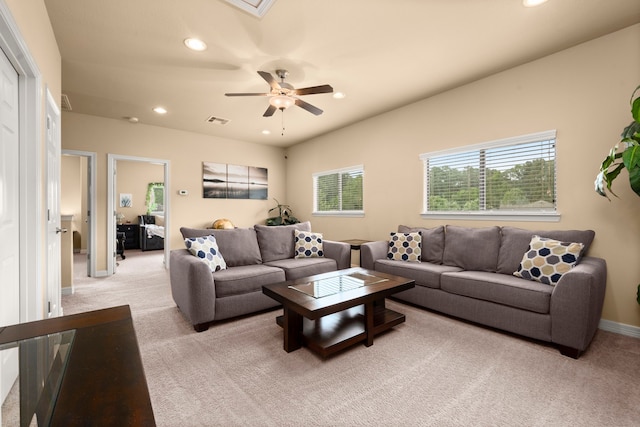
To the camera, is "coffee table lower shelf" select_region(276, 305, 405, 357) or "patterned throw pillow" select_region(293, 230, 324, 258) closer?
"coffee table lower shelf" select_region(276, 305, 405, 357)

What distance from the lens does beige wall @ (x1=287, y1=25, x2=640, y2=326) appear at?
258cm

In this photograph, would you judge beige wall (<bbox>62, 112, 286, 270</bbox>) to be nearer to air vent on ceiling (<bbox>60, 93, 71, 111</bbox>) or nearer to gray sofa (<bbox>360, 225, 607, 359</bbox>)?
air vent on ceiling (<bbox>60, 93, 71, 111</bbox>)

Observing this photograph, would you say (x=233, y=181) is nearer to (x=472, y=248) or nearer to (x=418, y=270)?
(x=418, y=270)

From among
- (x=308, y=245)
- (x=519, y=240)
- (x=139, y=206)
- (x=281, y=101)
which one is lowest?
(x=308, y=245)

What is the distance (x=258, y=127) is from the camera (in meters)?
5.43

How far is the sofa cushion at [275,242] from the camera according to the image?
12.3 feet

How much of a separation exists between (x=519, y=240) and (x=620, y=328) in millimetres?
1065

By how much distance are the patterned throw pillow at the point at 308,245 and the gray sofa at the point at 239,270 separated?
0.28 ft

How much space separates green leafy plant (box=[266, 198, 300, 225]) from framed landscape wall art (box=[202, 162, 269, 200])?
41cm

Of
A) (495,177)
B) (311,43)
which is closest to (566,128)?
(495,177)

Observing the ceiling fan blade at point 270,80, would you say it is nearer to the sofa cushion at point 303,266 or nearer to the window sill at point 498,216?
the sofa cushion at point 303,266

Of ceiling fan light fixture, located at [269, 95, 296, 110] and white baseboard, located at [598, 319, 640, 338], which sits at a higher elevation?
ceiling fan light fixture, located at [269, 95, 296, 110]

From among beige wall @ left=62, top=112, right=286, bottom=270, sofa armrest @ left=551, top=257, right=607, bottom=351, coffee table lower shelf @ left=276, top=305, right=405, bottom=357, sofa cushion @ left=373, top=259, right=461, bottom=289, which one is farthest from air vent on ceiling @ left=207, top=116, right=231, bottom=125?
sofa armrest @ left=551, top=257, right=607, bottom=351

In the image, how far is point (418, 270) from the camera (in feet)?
10.5
